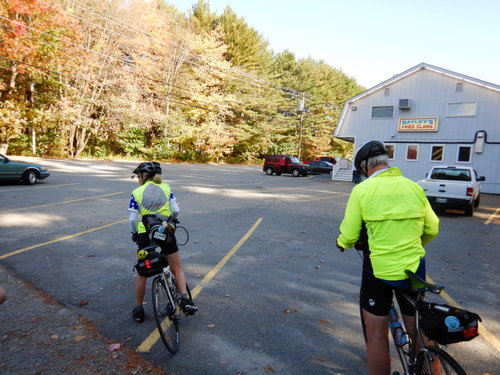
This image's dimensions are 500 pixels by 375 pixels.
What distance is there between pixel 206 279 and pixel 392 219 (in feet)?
11.9

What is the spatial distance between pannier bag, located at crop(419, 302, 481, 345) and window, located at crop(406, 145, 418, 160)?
2499 cm

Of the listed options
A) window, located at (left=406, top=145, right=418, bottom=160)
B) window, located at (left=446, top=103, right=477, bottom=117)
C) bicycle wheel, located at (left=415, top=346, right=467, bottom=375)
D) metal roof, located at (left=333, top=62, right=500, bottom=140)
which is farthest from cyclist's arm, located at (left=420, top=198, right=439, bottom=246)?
window, located at (left=406, top=145, right=418, bottom=160)

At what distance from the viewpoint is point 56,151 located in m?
31.1

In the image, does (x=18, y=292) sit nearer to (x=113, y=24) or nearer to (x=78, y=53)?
(x=78, y=53)

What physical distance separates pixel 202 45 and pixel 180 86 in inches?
221

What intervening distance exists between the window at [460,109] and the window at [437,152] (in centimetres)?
230

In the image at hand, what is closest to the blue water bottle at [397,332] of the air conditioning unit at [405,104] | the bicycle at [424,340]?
the bicycle at [424,340]

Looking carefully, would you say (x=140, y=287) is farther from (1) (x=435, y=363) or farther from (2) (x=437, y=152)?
(2) (x=437, y=152)

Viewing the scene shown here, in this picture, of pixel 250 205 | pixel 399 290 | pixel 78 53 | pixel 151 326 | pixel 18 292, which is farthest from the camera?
pixel 78 53

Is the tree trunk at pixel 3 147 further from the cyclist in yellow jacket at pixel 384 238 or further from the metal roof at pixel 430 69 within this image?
the cyclist in yellow jacket at pixel 384 238

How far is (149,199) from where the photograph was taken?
370 centimetres

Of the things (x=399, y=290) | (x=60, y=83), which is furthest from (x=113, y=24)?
(x=399, y=290)

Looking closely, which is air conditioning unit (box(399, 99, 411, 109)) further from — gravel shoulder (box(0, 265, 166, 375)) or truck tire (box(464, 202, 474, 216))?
gravel shoulder (box(0, 265, 166, 375))

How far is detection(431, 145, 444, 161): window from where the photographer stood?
76.3 ft
